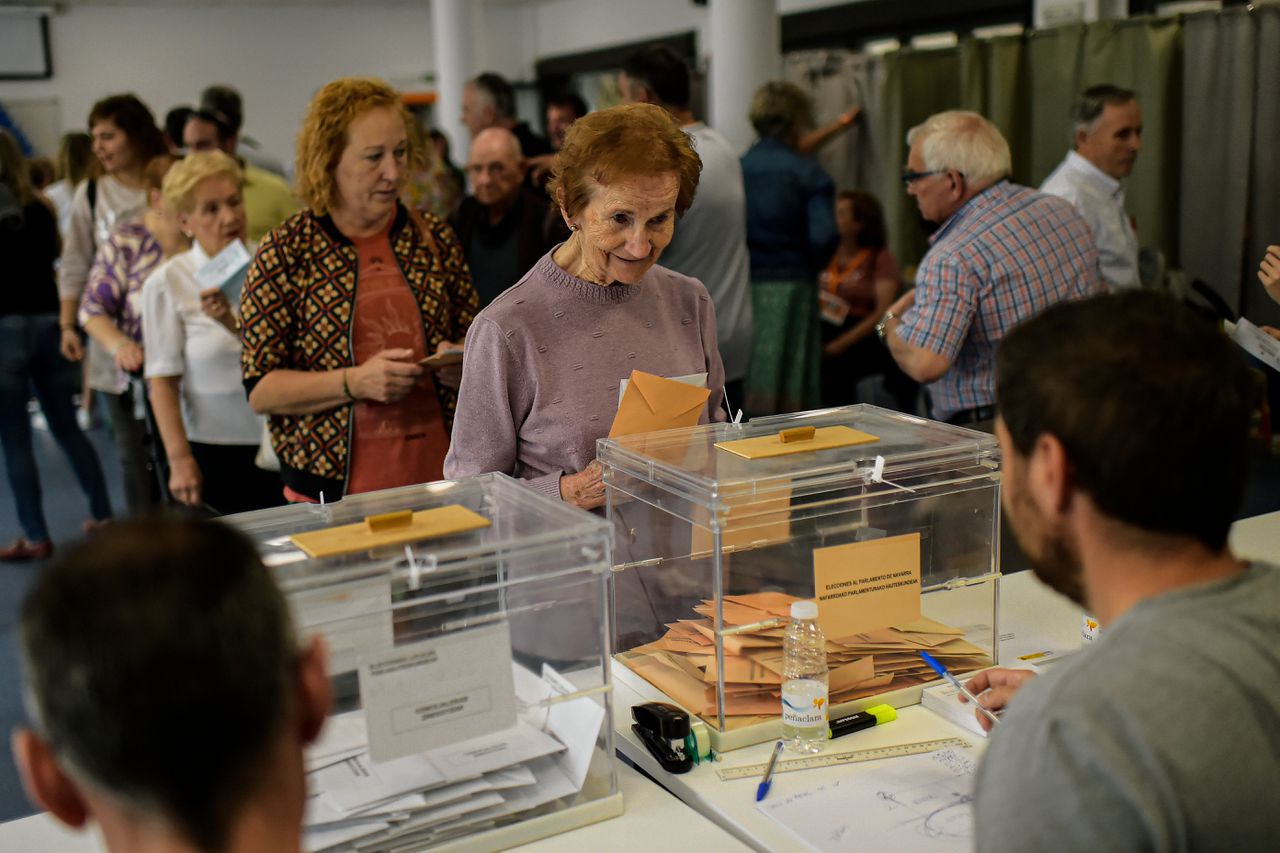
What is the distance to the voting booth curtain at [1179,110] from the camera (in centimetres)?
469

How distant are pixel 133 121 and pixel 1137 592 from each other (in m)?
3.82

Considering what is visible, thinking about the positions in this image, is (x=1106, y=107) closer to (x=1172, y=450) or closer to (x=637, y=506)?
(x=637, y=506)

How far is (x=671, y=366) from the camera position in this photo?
1.94 metres

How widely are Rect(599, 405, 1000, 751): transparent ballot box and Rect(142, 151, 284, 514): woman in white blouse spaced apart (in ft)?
5.15

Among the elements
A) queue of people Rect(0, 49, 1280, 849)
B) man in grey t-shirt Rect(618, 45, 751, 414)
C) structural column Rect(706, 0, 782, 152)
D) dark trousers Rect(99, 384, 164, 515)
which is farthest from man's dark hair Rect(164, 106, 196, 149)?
structural column Rect(706, 0, 782, 152)

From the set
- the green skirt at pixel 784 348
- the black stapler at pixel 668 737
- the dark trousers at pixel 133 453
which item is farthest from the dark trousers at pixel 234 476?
the green skirt at pixel 784 348

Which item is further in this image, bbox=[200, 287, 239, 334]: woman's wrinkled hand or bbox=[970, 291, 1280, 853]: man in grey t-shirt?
bbox=[200, 287, 239, 334]: woman's wrinkled hand

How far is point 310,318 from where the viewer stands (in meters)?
2.32

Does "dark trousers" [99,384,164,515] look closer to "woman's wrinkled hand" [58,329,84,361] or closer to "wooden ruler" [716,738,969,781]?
"woman's wrinkled hand" [58,329,84,361]

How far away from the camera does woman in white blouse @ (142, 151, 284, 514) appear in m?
2.94

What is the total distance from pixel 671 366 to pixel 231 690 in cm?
132

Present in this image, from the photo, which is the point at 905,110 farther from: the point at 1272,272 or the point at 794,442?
the point at 794,442

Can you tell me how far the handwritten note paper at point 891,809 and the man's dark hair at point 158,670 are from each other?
734 mm

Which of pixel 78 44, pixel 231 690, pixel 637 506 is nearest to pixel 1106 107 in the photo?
pixel 637 506
